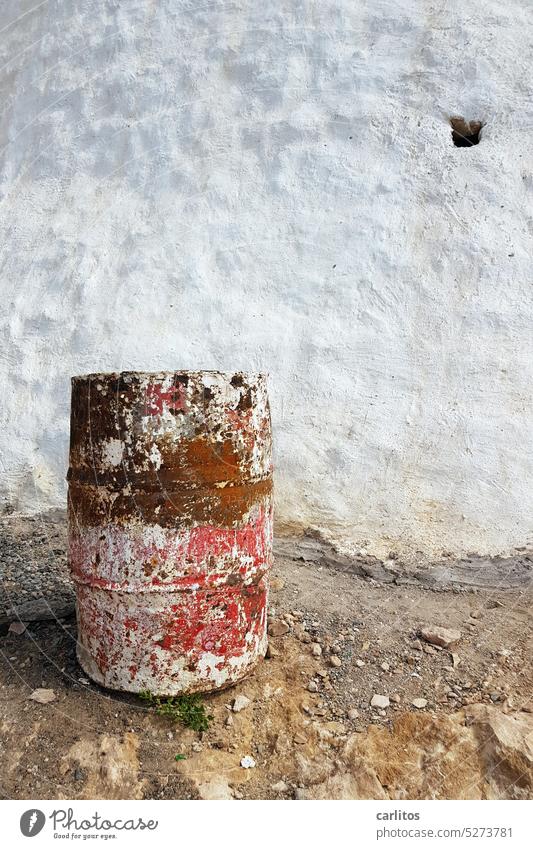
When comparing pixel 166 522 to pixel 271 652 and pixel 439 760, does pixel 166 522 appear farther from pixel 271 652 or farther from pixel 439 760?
pixel 439 760

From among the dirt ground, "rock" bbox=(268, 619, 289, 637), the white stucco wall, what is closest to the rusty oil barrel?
the dirt ground

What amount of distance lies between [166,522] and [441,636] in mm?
1583

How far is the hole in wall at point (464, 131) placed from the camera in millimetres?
4938

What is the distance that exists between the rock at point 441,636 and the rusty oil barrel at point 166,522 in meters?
1.02

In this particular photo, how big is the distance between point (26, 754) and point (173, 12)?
18.8ft

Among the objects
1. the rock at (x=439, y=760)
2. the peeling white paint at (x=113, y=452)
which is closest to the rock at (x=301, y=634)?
the rock at (x=439, y=760)

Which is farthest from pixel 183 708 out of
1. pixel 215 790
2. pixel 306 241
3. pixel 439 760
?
pixel 306 241

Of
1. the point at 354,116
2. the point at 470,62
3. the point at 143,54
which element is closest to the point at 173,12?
the point at 143,54

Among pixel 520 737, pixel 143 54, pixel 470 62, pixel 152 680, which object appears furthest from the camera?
pixel 143 54

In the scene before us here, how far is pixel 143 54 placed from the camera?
5512mm

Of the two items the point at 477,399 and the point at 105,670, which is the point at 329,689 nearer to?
the point at 105,670

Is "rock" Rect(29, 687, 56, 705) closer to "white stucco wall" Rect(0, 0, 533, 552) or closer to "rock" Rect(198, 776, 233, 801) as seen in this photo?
"rock" Rect(198, 776, 233, 801)

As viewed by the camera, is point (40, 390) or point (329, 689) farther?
point (40, 390)

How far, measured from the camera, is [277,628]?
336cm
